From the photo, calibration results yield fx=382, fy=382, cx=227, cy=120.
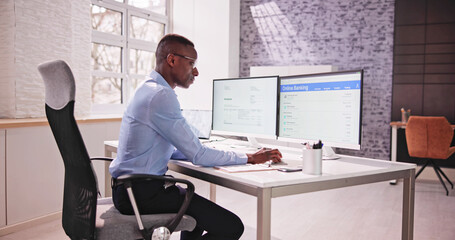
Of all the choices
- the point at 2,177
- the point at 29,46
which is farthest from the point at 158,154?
the point at 29,46

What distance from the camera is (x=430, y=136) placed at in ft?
14.5

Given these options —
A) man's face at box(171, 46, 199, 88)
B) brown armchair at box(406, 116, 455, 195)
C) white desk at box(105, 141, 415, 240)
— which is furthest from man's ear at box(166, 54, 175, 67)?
brown armchair at box(406, 116, 455, 195)

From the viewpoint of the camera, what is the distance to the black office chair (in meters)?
1.38

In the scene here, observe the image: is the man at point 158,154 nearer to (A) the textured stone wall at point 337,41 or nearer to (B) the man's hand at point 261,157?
(B) the man's hand at point 261,157

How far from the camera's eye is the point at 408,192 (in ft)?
6.11

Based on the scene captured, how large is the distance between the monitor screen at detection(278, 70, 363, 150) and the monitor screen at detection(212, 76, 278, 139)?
8 centimetres

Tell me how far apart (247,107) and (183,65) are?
0.73 meters

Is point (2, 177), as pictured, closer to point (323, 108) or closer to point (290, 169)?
point (290, 169)

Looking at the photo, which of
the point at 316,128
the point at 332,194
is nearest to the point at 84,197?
the point at 316,128

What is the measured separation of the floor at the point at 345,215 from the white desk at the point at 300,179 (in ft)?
3.75

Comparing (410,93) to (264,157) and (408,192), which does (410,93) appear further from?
(264,157)

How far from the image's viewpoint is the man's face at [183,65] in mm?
1812

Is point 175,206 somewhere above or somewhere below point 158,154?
below

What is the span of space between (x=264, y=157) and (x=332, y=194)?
9.09 ft
